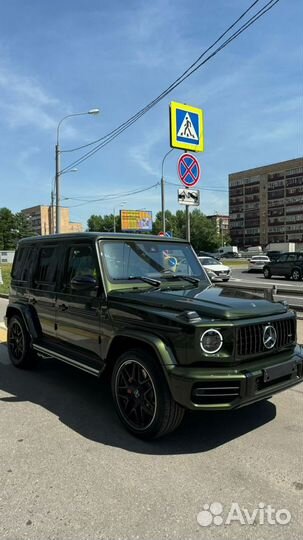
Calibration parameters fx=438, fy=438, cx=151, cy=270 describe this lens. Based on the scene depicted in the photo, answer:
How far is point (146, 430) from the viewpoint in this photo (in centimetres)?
377

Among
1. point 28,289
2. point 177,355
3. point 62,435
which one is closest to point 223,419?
point 177,355

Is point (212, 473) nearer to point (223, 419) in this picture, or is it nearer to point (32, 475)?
point (223, 419)

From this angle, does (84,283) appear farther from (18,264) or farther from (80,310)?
(18,264)

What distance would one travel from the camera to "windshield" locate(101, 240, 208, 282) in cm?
461

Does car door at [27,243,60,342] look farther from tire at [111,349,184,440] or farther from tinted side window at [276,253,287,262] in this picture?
tinted side window at [276,253,287,262]

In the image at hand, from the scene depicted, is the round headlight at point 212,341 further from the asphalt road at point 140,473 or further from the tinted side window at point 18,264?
the tinted side window at point 18,264

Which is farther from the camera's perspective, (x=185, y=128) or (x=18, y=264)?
(x=185, y=128)

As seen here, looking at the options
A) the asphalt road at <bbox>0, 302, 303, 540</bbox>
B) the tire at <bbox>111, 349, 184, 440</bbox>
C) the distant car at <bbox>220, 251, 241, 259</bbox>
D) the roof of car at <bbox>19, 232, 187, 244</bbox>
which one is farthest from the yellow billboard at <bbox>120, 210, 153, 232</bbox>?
the tire at <bbox>111, 349, 184, 440</bbox>

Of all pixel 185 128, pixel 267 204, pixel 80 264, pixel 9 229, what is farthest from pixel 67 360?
pixel 267 204

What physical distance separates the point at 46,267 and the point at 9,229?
114141 millimetres

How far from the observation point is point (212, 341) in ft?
11.4

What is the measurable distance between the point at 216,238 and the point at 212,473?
110 meters

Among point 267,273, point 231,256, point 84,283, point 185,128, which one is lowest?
point 267,273

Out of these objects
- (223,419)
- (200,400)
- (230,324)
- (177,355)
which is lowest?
(223,419)
